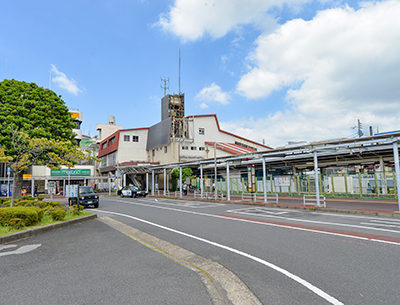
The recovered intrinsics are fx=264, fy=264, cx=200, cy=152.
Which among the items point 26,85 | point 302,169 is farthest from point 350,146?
point 26,85

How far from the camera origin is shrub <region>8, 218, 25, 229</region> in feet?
29.9

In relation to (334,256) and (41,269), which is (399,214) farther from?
(41,269)

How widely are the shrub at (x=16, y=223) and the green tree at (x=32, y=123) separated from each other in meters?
7.27

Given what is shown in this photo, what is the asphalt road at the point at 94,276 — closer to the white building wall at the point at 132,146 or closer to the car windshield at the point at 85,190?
the car windshield at the point at 85,190

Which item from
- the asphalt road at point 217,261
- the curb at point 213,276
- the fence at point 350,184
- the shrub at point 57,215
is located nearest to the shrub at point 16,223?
the asphalt road at point 217,261

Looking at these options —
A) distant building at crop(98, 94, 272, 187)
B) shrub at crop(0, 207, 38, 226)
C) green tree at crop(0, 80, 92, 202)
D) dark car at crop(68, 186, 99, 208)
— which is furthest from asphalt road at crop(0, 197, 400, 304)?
distant building at crop(98, 94, 272, 187)

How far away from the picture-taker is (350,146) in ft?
52.5

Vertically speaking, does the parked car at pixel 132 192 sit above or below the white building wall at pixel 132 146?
below

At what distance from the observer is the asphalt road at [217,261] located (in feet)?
13.2

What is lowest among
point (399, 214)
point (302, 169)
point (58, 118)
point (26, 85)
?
point (399, 214)

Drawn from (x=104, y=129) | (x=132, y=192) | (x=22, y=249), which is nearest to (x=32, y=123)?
(x=22, y=249)

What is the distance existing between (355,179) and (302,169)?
412 inches

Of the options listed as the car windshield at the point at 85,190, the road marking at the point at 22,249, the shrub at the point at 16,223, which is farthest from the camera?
the car windshield at the point at 85,190

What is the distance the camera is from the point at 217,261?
19.1 feet
